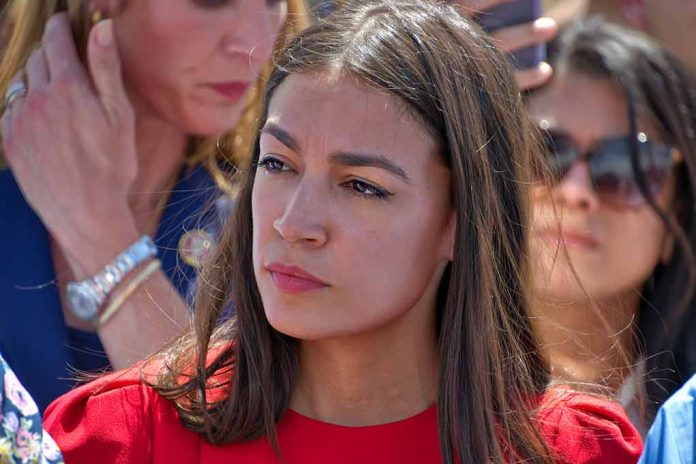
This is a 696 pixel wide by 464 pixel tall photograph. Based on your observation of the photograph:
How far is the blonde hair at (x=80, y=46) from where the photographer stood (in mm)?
3018

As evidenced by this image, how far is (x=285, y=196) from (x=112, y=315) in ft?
2.56

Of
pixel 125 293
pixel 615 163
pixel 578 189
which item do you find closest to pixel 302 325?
pixel 125 293

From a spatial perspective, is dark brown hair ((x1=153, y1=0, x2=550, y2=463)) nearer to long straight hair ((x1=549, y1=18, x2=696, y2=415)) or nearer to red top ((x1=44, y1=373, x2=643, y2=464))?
red top ((x1=44, y1=373, x2=643, y2=464))

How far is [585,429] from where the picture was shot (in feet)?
7.81

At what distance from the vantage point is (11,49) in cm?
304

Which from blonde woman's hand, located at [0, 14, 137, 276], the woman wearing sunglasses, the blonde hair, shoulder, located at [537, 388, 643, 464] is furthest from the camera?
the woman wearing sunglasses

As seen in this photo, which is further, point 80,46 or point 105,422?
point 80,46

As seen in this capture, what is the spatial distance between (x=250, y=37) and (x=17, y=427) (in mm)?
1335

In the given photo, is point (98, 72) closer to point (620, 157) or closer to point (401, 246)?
point (401, 246)

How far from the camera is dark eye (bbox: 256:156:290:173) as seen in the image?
2254 mm

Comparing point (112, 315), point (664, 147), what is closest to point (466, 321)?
point (112, 315)

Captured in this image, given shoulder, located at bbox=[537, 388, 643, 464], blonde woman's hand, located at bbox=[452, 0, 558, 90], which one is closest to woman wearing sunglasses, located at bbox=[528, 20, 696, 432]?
blonde woman's hand, located at bbox=[452, 0, 558, 90]

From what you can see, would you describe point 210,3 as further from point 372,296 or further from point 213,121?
point 372,296

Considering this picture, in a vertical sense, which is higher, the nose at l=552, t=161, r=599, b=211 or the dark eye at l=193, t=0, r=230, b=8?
the dark eye at l=193, t=0, r=230, b=8
